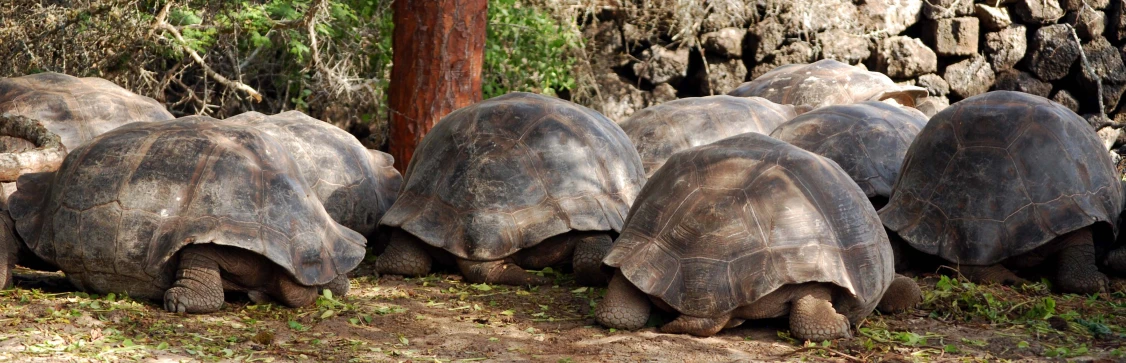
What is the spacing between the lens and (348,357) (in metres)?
4.32

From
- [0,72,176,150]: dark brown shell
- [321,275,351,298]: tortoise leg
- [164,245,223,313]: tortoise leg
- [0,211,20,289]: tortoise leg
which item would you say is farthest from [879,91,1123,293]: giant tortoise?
[0,72,176,150]: dark brown shell

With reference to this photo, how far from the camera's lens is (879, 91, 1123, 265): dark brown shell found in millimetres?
5664

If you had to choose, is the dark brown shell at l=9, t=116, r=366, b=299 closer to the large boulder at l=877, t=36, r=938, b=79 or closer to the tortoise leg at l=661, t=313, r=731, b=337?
the tortoise leg at l=661, t=313, r=731, b=337

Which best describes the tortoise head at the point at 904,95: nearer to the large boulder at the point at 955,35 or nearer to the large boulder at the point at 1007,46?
the large boulder at the point at 955,35

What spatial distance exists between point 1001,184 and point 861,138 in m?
1.33

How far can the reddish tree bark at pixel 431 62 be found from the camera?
7820 millimetres

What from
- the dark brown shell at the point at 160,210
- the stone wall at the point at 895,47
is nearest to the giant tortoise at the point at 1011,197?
→ the dark brown shell at the point at 160,210

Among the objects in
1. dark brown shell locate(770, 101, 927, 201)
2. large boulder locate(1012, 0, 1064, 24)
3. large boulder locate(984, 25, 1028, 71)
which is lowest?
dark brown shell locate(770, 101, 927, 201)

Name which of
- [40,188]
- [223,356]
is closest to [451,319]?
[223,356]

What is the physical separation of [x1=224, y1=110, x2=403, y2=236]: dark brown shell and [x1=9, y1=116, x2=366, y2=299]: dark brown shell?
1.19 metres

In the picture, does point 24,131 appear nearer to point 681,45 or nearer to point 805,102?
point 805,102

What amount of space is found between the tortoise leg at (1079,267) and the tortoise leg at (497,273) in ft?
9.09

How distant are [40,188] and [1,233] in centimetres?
29

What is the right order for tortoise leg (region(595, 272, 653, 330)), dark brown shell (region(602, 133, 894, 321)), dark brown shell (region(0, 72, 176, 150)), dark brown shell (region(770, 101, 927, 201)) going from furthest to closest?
dark brown shell (region(0, 72, 176, 150)) < dark brown shell (region(770, 101, 927, 201)) < tortoise leg (region(595, 272, 653, 330)) < dark brown shell (region(602, 133, 894, 321))
